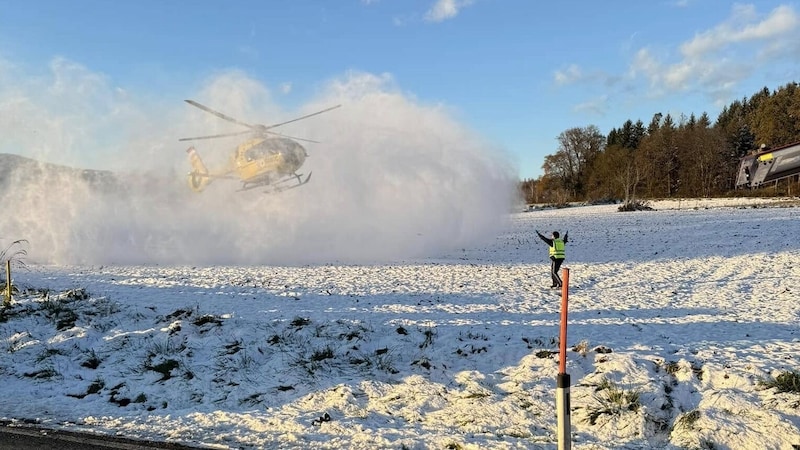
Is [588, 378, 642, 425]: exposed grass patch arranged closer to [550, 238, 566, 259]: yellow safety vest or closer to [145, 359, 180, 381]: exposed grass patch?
[145, 359, 180, 381]: exposed grass patch

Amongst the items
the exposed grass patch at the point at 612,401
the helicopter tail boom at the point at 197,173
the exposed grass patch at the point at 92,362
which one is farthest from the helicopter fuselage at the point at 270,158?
the exposed grass patch at the point at 612,401

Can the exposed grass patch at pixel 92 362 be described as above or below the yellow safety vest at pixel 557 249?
below

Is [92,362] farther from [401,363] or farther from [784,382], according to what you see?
[784,382]

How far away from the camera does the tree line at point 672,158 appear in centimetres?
6806

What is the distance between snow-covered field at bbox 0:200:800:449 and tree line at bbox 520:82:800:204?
2201 inches

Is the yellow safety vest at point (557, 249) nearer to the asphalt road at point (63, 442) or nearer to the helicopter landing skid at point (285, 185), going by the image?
the asphalt road at point (63, 442)

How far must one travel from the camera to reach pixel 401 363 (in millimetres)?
8469

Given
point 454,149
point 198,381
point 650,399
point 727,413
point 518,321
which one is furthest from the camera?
point 454,149

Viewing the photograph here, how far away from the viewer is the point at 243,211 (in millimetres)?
29391

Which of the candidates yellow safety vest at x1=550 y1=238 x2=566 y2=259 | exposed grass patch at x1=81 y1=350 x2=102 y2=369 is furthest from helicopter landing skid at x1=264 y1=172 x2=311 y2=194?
exposed grass patch at x1=81 y1=350 x2=102 y2=369

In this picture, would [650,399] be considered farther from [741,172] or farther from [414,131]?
[414,131]

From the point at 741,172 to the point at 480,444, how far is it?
241 inches

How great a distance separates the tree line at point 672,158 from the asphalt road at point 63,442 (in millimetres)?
65200

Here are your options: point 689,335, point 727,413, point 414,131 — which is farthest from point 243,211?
point 727,413
